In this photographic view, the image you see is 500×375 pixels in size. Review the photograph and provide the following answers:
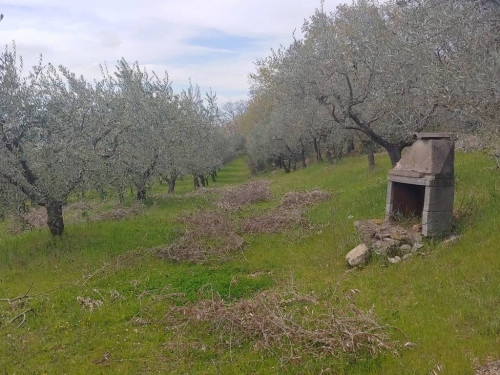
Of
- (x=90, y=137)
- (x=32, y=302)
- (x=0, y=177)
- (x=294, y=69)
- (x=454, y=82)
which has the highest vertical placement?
(x=294, y=69)

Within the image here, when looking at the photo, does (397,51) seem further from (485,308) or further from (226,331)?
(226,331)

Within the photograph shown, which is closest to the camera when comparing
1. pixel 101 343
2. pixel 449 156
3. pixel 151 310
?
pixel 101 343

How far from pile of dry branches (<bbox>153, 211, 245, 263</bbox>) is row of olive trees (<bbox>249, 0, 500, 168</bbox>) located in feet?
18.1

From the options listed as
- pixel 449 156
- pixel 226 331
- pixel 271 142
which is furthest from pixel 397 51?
pixel 271 142

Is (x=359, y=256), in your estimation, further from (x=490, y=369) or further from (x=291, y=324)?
(x=490, y=369)

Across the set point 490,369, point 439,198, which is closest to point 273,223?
point 439,198

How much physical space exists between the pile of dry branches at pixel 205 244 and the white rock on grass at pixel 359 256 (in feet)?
10.5

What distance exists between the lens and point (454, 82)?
861cm

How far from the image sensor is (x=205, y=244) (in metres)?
11.9

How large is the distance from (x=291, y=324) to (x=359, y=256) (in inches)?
129

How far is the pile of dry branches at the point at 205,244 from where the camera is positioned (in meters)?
11.0

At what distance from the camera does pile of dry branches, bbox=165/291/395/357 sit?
226 inches

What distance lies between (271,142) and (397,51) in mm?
29992

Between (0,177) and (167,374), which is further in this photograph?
(0,177)
